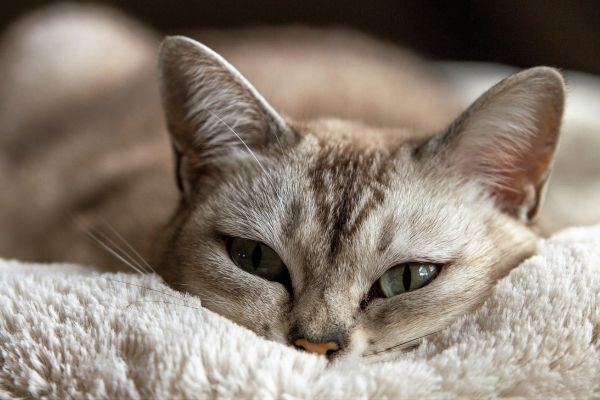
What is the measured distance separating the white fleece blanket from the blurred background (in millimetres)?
1859

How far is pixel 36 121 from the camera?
2.64m

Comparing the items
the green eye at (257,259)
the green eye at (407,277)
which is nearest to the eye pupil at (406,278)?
the green eye at (407,277)

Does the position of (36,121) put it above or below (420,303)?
below

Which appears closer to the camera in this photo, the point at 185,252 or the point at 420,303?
the point at 420,303

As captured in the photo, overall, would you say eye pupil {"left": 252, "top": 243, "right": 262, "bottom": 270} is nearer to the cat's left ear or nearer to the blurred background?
the cat's left ear

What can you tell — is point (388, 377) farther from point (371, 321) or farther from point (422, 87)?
point (422, 87)

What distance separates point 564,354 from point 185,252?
0.73 m

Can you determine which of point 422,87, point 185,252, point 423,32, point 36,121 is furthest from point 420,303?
point 423,32

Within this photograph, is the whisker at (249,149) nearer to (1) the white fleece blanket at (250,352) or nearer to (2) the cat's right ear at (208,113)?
(2) the cat's right ear at (208,113)

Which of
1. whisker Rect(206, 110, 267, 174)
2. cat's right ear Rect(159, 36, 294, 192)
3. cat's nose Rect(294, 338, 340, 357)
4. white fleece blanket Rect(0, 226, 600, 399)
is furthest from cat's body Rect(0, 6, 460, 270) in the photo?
cat's nose Rect(294, 338, 340, 357)

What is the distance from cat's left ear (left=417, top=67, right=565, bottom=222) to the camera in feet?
4.15

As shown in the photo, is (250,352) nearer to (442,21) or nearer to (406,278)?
(406,278)

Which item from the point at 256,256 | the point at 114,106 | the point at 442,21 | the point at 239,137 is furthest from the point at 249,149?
the point at 442,21

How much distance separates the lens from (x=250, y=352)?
3.31 ft
